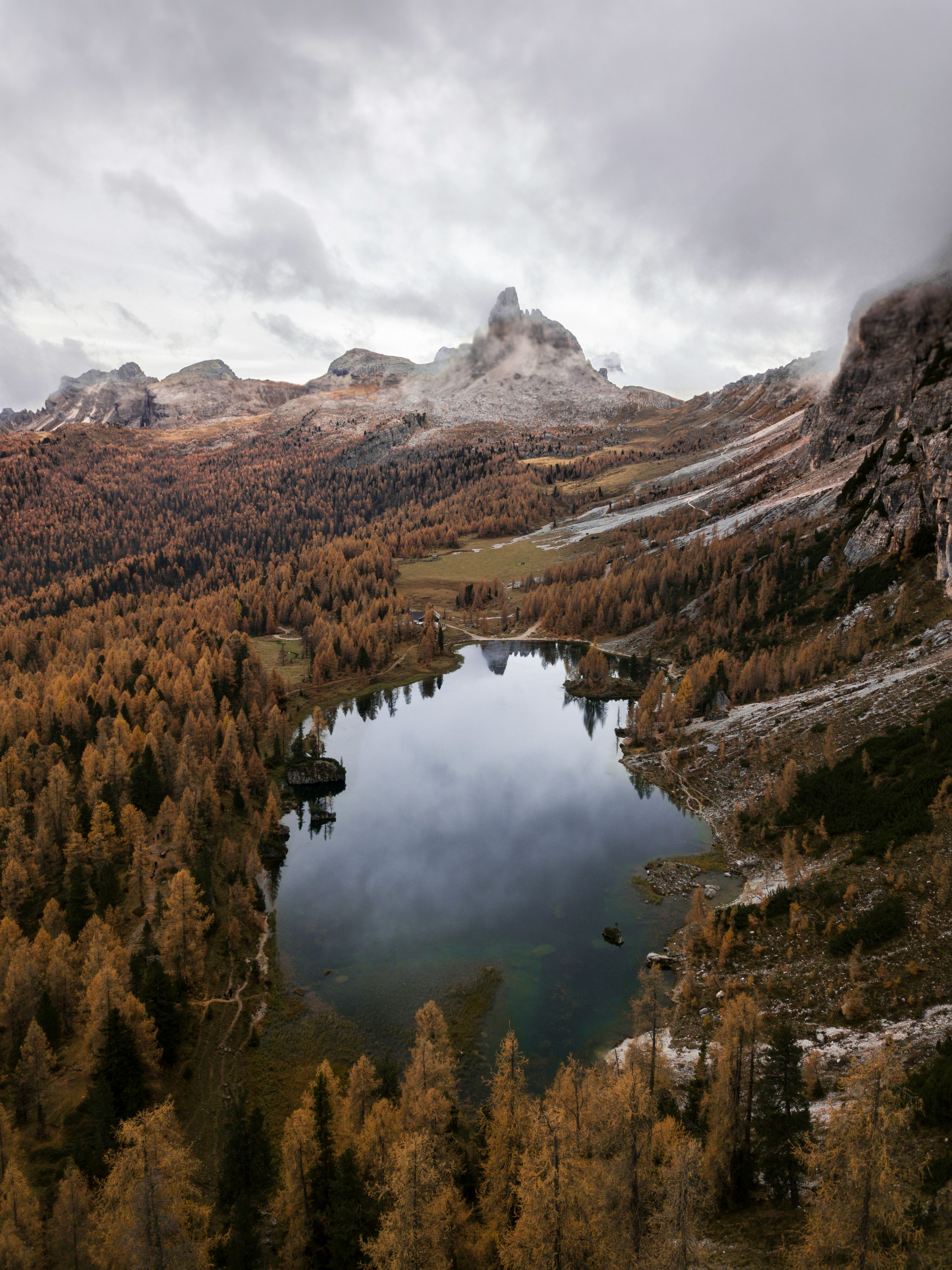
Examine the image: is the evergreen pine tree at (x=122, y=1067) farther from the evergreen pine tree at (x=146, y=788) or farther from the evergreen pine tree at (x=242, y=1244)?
the evergreen pine tree at (x=146, y=788)

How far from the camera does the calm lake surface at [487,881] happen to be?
46.5 metres

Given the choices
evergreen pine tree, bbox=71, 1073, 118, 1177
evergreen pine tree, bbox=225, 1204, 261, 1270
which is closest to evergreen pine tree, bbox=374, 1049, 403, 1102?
evergreen pine tree, bbox=225, 1204, 261, 1270

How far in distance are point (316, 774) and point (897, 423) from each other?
13284cm

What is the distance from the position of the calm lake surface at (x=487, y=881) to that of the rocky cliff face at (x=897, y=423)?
167 feet

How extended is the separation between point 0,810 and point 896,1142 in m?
68.3

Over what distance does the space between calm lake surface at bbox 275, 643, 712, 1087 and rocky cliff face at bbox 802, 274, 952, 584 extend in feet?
167

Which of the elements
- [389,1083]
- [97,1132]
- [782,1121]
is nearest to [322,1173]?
[389,1083]

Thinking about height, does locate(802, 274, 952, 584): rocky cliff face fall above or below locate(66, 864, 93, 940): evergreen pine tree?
above

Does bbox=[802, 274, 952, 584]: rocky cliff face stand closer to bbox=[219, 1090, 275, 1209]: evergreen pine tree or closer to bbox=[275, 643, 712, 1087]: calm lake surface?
bbox=[275, 643, 712, 1087]: calm lake surface

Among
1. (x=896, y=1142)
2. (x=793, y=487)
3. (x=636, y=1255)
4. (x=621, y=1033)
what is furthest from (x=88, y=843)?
(x=793, y=487)

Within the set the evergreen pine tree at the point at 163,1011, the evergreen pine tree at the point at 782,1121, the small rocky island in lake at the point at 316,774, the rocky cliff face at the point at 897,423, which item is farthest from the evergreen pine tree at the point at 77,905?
the rocky cliff face at the point at 897,423

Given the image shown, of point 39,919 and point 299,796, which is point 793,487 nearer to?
point 299,796

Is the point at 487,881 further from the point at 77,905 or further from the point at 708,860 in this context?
the point at 77,905

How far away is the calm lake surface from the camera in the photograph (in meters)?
46.5
